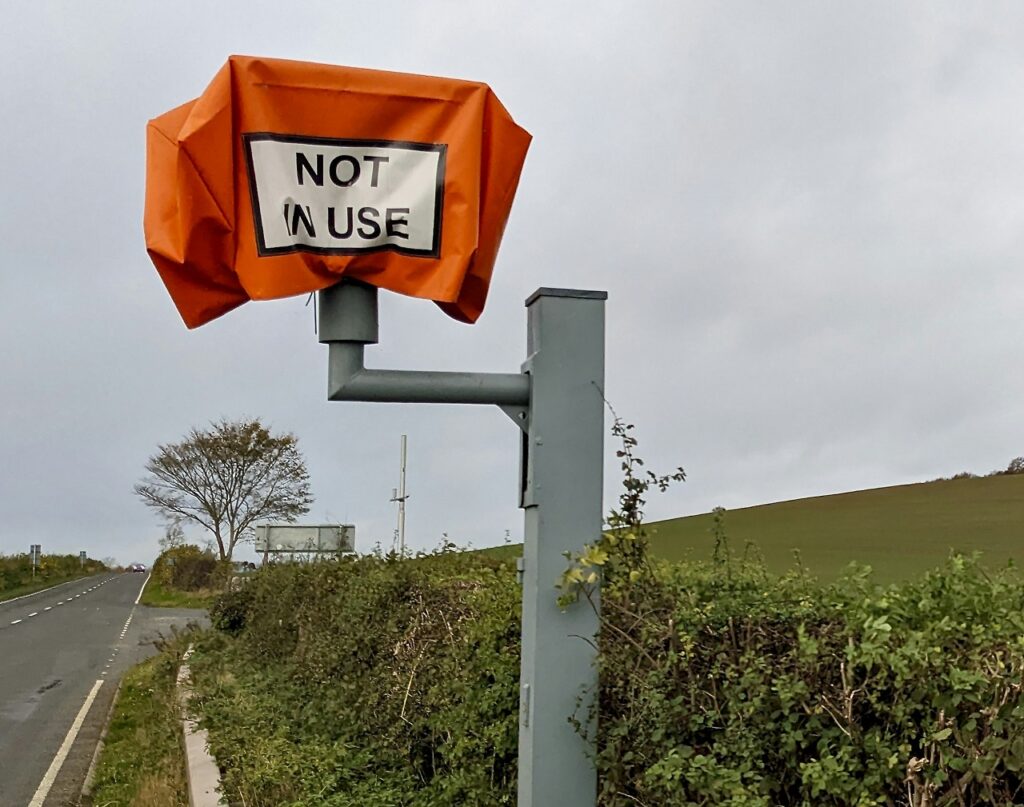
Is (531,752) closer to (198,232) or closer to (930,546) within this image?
(198,232)

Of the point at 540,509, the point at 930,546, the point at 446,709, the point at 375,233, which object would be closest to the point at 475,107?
the point at 375,233

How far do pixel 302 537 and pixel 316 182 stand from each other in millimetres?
15884

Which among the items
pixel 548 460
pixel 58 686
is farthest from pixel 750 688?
pixel 58 686

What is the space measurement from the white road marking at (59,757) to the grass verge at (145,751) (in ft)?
1.27

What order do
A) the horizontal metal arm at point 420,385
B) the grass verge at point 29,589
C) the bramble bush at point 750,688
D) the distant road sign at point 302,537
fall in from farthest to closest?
the grass verge at point 29,589, the distant road sign at point 302,537, the horizontal metal arm at point 420,385, the bramble bush at point 750,688

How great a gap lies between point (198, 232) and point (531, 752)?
2271 millimetres

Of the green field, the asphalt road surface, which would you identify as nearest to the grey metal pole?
the asphalt road surface

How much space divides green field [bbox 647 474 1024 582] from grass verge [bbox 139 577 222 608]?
2157cm

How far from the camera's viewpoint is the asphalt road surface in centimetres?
1016

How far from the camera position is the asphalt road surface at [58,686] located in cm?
1016

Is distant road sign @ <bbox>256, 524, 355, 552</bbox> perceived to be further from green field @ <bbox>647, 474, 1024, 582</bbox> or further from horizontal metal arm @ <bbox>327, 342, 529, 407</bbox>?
horizontal metal arm @ <bbox>327, 342, 529, 407</bbox>

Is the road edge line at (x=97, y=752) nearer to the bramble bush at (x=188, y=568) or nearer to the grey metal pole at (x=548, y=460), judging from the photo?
the grey metal pole at (x=548, y=460)

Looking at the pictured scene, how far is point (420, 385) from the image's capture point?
4.17 metres

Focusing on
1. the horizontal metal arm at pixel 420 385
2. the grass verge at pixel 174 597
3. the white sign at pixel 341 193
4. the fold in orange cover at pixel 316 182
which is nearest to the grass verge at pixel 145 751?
the horizontal metal arm at pixel 420 385
